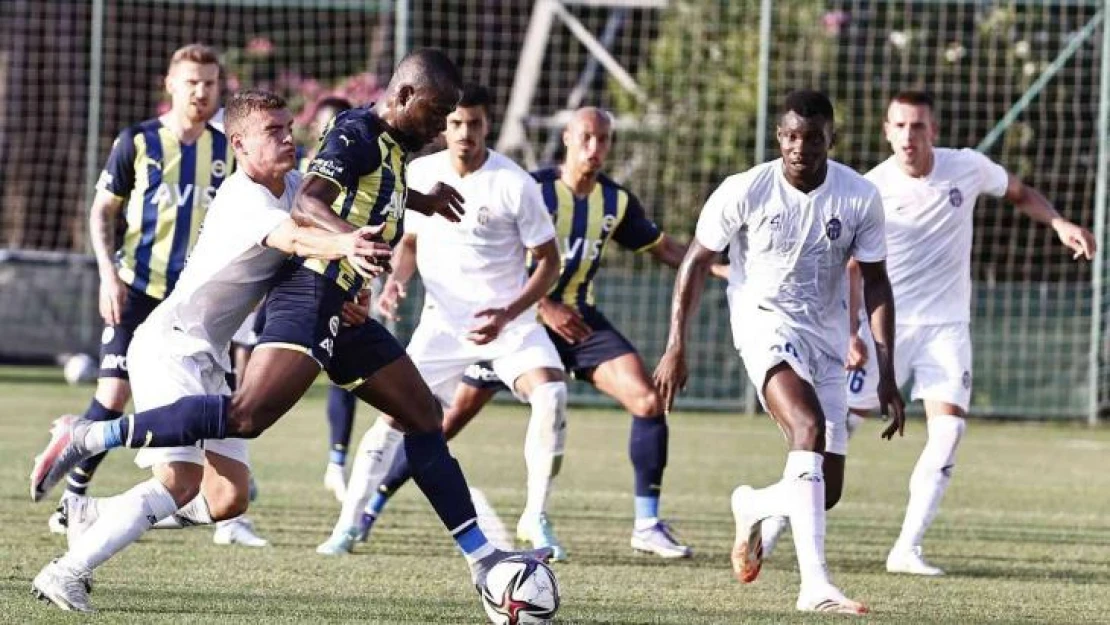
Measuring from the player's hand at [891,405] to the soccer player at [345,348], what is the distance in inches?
65.2

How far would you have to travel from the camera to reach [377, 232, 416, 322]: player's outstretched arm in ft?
31.4

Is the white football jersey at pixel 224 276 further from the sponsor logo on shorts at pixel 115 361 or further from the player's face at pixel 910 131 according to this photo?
the player's face at pixel 910 131

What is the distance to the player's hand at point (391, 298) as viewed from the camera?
374 inches

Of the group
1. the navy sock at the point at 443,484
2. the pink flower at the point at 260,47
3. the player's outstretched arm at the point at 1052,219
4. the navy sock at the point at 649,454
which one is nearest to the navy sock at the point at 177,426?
the navy sock at the point at 443,484

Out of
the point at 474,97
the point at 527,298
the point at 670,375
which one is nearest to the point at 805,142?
the point at 670,375

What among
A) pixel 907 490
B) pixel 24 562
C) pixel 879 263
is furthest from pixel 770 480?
pixel 24 562

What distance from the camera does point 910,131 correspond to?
9.59 m

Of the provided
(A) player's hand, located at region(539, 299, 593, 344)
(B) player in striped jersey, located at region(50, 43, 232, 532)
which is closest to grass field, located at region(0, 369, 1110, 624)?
(A) player's hand, located at region(539, 299, 593, 344)

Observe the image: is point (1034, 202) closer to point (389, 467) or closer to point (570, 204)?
point (570, 204)

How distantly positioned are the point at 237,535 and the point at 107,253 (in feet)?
4.94

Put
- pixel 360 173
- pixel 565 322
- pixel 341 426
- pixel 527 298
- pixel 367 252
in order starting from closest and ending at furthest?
pixel 367 252 → pixel 360 173 → pixel 527 298 → pixel 565 322 → pixel 341 426

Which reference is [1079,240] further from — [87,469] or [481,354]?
[87,469]

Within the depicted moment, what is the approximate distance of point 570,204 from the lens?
33.6 feet

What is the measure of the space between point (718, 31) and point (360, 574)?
13504mm
